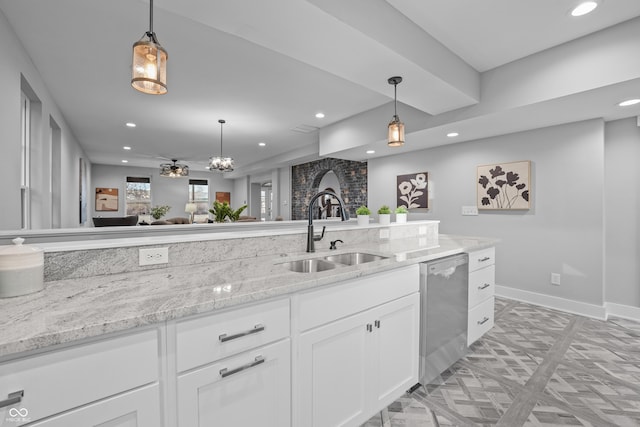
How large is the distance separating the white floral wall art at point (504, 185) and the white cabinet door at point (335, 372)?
3.25 meters

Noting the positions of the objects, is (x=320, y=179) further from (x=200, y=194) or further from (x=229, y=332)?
(x=229, y=332)

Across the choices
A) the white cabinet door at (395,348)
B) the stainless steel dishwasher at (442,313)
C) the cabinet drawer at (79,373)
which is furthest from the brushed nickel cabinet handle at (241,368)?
the stainless steel dishwasher at (442,313)

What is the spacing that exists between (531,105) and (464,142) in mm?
1527

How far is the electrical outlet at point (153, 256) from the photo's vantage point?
4.50 ft

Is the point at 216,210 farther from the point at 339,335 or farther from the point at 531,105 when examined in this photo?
the point at 531,105

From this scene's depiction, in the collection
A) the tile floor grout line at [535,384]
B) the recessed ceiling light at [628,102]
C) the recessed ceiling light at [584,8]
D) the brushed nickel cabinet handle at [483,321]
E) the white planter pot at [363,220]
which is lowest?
the tile floor grout line at [535,384]

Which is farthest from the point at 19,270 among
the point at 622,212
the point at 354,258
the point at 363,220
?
the point at 622,212

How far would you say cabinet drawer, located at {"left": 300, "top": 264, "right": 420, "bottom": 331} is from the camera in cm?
124

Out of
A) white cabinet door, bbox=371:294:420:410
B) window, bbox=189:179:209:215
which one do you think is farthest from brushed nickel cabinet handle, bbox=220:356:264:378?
window, bbox=189:179:209:215

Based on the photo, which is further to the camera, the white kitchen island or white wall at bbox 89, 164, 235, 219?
white wall at bbox 89, 164, 235, 219

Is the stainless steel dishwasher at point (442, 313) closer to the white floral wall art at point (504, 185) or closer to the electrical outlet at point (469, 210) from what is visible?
the white floral wall art at point (504, 185)

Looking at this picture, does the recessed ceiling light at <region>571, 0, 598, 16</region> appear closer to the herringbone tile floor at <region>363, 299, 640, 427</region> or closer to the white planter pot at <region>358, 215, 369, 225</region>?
the white planter pot at <region>358, 215, 369, 225</region>

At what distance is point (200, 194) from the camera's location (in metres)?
11.0

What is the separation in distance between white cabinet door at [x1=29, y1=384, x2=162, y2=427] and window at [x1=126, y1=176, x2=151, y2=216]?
1052 centimetres
